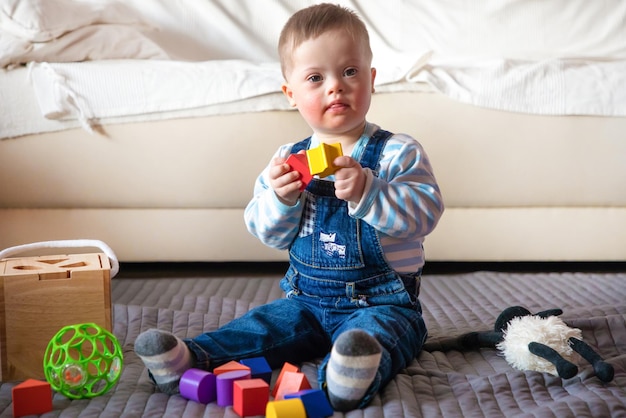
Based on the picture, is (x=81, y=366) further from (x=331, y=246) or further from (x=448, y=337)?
(x=448, y=337)

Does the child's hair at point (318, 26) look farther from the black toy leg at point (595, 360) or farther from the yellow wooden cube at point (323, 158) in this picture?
the black toy leg at point (595, 360)

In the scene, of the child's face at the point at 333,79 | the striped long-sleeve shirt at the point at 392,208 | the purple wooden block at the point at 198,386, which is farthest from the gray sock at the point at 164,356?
the child's face at the point at 333,79

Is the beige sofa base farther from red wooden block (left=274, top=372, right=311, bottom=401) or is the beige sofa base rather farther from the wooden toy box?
red wooden block (left=274, top=372, right=311, bottom=401)

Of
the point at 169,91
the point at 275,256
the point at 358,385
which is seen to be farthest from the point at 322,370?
the point at 169,91

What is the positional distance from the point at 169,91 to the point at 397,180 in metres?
0.74

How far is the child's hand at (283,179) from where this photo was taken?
3.34 feet

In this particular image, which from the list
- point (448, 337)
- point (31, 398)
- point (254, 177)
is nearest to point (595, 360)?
point (448, 337)

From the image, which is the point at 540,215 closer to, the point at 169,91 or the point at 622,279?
the point at 622,279

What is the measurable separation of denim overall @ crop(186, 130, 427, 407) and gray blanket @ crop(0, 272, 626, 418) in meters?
0.04

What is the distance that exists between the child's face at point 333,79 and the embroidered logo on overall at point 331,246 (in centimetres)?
15

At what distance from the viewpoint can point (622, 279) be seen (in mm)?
1586

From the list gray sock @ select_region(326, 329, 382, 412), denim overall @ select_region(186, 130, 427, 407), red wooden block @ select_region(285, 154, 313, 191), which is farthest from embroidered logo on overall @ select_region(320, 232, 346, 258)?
gray sock @ select_region(326, 329, 382, 412)

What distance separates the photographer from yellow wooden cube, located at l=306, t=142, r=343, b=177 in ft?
3.11

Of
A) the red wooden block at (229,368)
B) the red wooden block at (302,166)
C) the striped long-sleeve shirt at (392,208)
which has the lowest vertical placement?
the red wooden block at (229,368)
